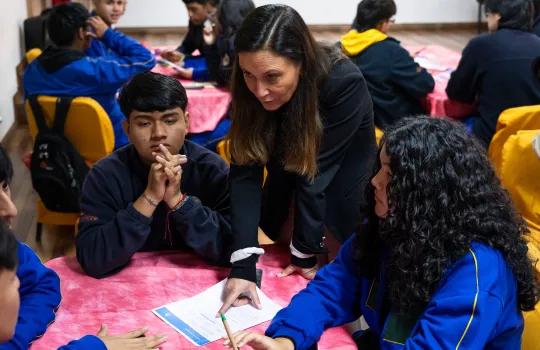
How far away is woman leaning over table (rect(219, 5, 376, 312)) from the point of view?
1.68m

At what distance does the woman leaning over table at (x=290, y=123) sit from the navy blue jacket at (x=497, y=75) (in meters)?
1.72

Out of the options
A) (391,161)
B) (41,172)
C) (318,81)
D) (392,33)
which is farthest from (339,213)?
(392,33)

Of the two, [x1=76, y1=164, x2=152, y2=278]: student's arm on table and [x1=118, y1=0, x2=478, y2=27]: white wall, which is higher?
[x1=76, y1=164, x2=152, y2=278]: student's arm on table

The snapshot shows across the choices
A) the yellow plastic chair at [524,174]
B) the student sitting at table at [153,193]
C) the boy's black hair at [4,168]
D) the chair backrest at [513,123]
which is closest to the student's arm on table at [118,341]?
the student sitting at table at [153,193]

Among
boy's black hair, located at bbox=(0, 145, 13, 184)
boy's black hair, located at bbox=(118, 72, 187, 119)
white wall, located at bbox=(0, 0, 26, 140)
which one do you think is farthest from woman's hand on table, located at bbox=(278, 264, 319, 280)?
white wall, located at bbox=(0, 0, 26, 140)

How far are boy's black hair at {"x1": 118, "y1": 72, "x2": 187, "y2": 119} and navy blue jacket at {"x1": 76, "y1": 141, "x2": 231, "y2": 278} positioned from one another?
0.13 m

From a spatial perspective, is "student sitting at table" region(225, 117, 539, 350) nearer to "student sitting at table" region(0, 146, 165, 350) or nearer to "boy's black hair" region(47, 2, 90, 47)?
"student sitting at table" region(0, 146, 165, 350)

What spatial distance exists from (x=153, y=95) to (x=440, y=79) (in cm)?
254

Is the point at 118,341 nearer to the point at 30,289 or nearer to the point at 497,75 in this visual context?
the point at 30,289

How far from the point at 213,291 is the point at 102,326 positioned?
298 millimetres

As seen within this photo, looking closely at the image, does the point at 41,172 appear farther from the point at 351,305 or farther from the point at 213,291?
the point at 351,305

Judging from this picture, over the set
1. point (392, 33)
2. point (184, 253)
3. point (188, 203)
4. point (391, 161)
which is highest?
point (391, 161)

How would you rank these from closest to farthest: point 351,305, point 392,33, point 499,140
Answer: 1. point 351,305
2. point 499,140
3. point 392,33

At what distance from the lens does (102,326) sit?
56.5 inches
